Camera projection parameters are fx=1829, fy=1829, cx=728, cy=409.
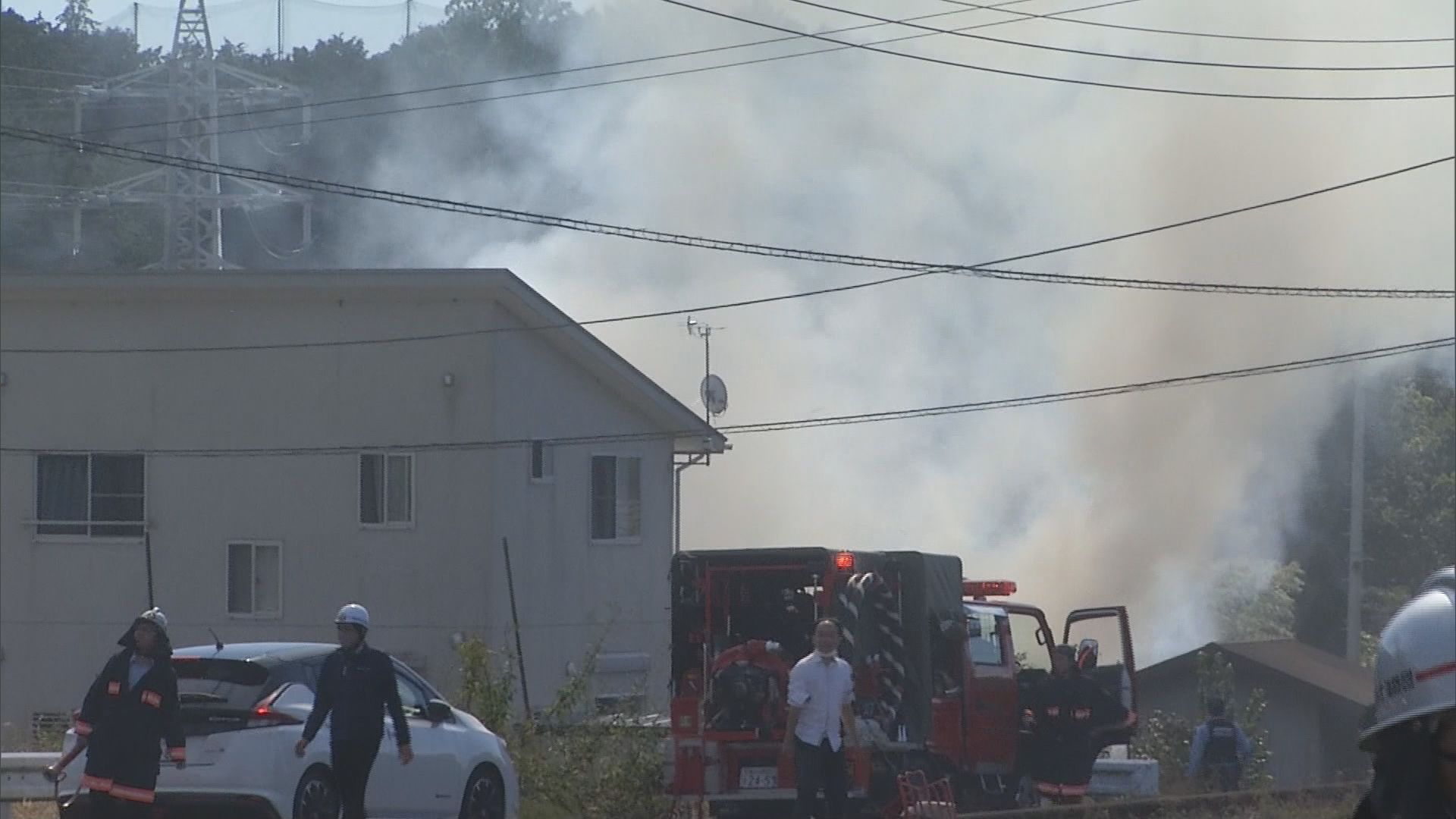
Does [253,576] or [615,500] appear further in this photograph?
[615,500]

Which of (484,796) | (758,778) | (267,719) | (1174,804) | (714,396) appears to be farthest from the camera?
(714,396)

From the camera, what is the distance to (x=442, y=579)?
84.3ft

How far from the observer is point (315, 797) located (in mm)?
10523

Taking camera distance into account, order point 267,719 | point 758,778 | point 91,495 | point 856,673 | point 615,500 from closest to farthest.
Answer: point 267,719 < point 758,778 < point 856,673 < point 91,495 < point 615,500

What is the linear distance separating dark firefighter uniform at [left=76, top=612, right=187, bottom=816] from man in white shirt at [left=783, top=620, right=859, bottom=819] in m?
4.34

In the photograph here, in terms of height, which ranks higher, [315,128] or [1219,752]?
[315,128]

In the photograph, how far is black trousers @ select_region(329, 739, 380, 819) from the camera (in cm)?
1015

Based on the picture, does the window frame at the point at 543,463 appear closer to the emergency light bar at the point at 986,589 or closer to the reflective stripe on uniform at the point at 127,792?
the emergency light bar at the point at 986,589

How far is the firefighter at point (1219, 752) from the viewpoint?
16859mm

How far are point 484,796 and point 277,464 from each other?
15195 millimetres

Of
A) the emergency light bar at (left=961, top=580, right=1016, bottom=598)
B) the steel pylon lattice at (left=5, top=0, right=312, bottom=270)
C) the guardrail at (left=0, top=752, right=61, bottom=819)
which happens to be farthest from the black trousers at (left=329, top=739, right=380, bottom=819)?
the steel pylon lattice at (left=5, top=0, right=312, bottom=270)

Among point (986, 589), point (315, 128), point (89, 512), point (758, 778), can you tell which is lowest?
point (758, 778)

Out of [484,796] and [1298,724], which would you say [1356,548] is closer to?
[1298,724]

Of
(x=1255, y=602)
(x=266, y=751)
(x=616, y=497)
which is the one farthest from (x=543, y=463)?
(x=1255, y=602)
